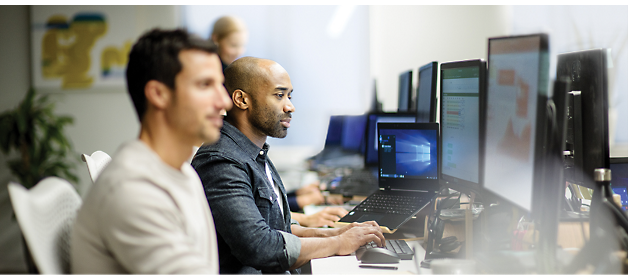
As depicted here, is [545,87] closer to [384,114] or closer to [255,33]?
[384,114]

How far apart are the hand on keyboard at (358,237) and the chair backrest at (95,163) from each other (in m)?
0.71

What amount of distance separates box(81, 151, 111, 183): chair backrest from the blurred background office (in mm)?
2690

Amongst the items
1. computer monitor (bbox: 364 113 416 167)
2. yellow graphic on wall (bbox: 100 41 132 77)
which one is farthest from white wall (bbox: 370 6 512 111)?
yellow graphic on wall (bbox: 100 41 132 77)

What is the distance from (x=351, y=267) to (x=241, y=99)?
0.66 meters

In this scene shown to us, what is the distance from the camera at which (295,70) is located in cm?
422

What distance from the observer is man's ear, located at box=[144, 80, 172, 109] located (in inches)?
29.3

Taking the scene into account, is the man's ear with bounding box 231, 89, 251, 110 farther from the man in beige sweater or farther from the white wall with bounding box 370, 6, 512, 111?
the white wall with bounding box 370, 6, 512, 111

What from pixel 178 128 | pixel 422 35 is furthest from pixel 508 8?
pixel 178 128

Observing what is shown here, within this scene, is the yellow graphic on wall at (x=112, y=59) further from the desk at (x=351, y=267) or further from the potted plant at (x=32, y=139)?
the desk at (x=351, y=267)

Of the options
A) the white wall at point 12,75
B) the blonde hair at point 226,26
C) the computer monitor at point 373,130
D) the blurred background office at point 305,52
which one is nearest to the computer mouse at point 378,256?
the computer monitor at point 373,130

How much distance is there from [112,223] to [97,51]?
3.66 meters

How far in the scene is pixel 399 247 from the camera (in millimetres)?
1418

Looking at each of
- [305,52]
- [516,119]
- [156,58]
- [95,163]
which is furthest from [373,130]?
[305,52]

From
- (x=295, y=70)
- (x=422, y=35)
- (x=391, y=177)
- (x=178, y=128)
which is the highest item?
(x=422, y=35)
